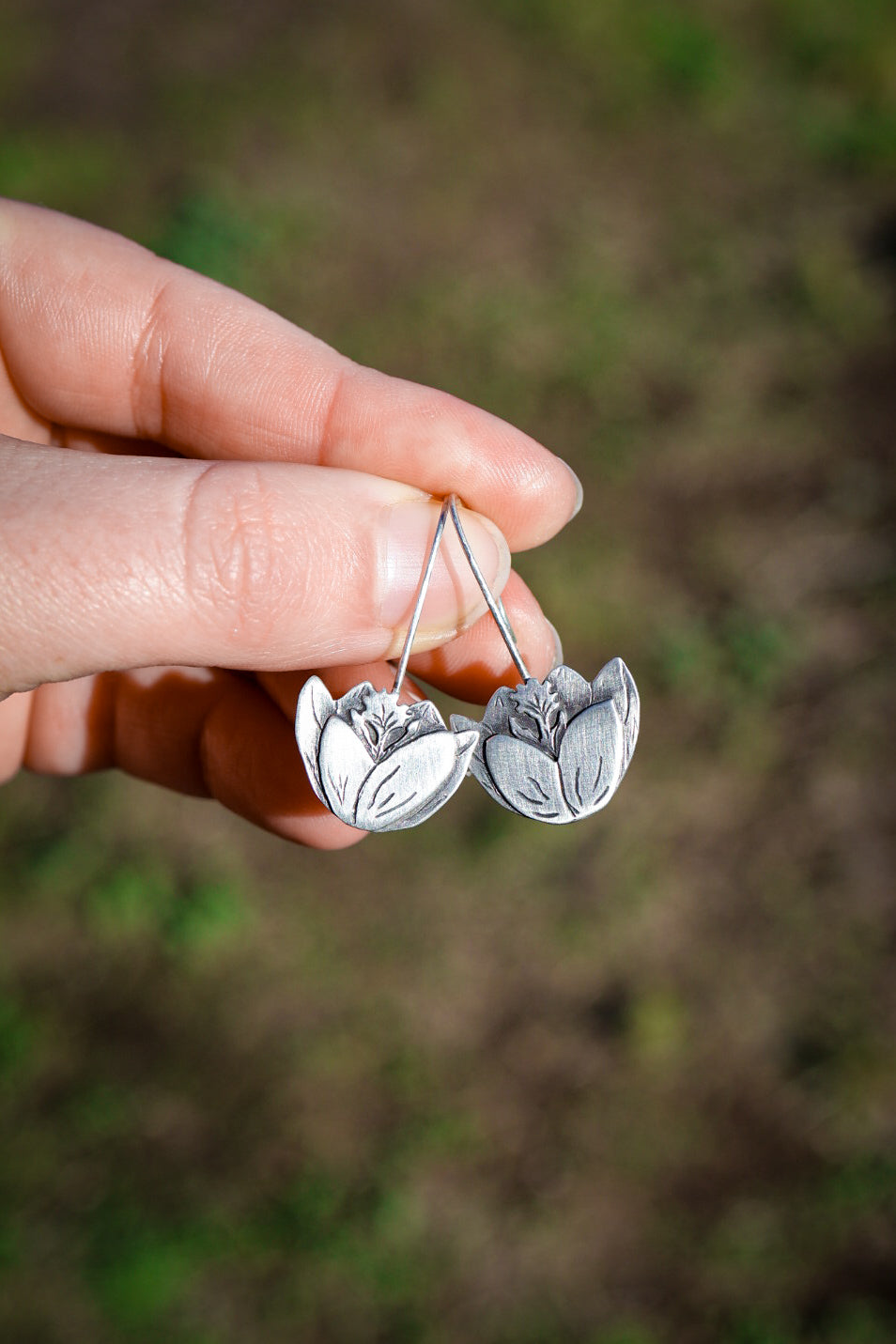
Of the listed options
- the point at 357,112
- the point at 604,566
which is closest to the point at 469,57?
the point at 357,112

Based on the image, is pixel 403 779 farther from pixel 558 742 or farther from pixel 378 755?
pixel 558 742

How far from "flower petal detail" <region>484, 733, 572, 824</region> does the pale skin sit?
0.30 metres

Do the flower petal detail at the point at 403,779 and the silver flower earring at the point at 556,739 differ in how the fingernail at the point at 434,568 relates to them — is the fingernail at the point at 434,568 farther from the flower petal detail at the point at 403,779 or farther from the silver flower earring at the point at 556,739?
the flower petal detail at the point at 403,779

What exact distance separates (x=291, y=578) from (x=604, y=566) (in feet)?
8.90

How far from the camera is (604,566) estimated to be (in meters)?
4.48

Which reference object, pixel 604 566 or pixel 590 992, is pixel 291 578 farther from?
pixel 604 566

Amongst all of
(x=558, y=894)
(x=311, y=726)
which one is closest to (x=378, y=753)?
(x=311, y=726)

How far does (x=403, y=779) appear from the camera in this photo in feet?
6.93

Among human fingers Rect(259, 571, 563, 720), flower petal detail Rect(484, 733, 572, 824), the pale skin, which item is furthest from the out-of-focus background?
flower petal detail Rect(484, 733, 572, 824)

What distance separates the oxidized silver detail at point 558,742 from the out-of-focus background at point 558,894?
5.83 feet

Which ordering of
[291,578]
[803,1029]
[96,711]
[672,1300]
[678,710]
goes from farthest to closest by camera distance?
[678,710], [803,1029], [672,1300], [96,711], [291,578]

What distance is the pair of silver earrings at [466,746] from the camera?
2.11 metres

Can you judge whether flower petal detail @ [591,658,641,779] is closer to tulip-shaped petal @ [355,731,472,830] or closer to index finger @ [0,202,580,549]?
tulip-shaped petal @ [355,731,472,830]

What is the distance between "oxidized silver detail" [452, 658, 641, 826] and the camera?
2.15m
